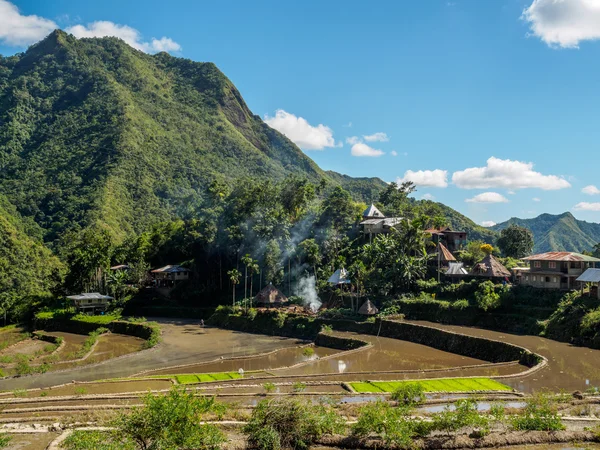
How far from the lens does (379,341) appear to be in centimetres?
4006

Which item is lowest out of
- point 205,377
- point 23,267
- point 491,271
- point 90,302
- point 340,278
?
point 205,377

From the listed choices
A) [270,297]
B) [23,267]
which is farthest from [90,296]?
[270,297]

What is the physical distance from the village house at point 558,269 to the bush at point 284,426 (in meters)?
32.9

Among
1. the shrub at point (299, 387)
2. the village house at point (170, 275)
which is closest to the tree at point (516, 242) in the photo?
the village house at point (170, 275)

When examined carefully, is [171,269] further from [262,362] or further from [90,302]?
[262,362]

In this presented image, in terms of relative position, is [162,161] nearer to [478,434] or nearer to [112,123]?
[112,123]

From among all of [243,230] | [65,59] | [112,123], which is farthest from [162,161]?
[65,59]

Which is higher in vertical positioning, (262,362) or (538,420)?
(538,420)

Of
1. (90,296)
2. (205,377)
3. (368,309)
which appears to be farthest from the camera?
(90,296)

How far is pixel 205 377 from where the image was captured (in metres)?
29.3

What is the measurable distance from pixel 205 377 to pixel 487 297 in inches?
985

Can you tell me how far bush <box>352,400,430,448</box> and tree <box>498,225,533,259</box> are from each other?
178ft

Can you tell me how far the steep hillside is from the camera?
335 feet

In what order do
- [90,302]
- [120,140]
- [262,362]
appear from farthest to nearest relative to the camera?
[120,140], [90,302], [262,362]
